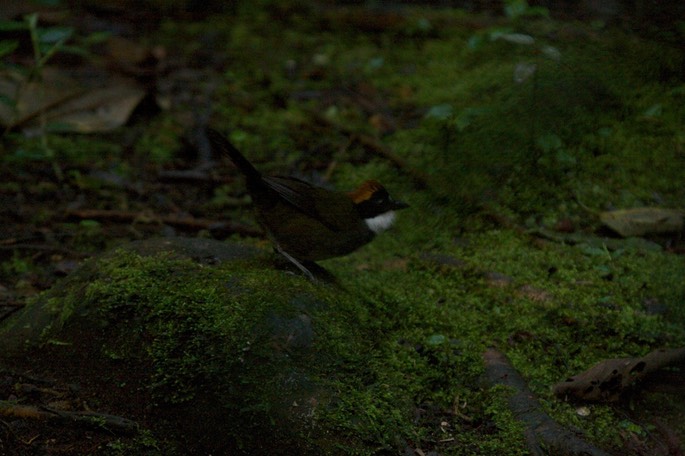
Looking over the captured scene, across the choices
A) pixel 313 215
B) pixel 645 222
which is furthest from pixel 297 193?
pixel 645 222

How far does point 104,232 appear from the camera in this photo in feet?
17.5

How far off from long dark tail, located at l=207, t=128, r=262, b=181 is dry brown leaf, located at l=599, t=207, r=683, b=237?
7.45 ft

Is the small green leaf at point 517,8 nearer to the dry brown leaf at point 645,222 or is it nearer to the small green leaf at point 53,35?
the dry brown leaf at point 645,222

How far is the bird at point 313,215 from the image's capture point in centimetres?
403

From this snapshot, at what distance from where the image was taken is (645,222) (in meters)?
4.85

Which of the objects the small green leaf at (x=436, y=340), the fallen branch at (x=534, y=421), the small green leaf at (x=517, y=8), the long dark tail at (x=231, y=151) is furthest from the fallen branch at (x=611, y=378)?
the small green leaf at (x=517, y=8)

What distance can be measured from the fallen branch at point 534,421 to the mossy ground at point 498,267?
60 millimetres

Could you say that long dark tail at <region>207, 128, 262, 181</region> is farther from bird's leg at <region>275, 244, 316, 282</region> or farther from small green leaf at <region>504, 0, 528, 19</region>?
small green leaf at <region>504, 0, 528, 19</region>

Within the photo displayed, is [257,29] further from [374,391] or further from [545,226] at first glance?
[374,391]

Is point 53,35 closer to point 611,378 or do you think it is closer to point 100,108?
point 100,108

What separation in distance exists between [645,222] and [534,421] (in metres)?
2.15

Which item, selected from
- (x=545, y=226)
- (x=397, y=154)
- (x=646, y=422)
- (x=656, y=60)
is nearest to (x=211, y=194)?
(x=397, y=154)

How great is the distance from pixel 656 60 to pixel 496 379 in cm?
154

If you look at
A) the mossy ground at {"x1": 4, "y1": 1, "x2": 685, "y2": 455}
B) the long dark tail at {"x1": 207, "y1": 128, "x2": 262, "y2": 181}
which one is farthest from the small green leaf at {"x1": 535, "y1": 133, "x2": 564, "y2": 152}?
the long dark tail at {"x1": 207, "y1": 128, "x2": 262, "y2": 181}
